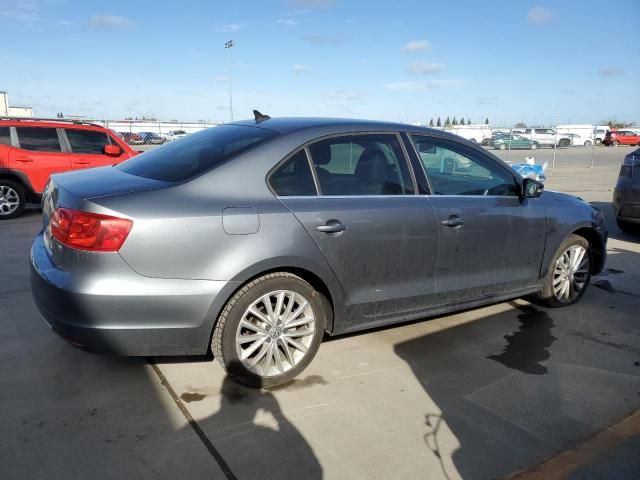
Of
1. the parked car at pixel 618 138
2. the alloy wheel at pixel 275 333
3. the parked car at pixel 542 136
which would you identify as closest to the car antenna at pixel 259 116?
the alloy wheel at pixel 275 333

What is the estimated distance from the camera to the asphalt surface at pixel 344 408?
247 cm

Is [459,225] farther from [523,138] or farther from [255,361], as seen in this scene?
[523,138]

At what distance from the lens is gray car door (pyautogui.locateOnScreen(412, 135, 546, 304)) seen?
12.4 feet

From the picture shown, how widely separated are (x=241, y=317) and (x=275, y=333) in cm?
27

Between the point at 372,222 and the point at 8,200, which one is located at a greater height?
the point at 372,222

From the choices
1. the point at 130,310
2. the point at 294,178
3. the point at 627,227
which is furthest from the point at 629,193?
the point at 130,310

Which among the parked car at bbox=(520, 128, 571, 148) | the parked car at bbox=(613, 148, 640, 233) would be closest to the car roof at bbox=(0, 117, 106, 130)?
the parked car at bbox=(613, 148, 640, 233)

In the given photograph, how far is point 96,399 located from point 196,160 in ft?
5.06

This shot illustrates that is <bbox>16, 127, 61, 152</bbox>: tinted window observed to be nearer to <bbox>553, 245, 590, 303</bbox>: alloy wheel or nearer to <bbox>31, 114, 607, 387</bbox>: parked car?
<bbox>31, 114, 607, 387</bbox>: parked car

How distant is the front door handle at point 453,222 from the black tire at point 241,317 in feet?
3.60

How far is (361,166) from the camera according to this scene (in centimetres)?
359

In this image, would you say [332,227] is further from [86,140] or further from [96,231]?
[86,140]

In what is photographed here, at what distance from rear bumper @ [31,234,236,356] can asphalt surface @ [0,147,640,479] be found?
374 millimetres

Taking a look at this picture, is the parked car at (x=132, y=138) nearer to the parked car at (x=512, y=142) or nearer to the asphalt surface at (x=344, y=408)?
the parked car at (x=512, y=142)
